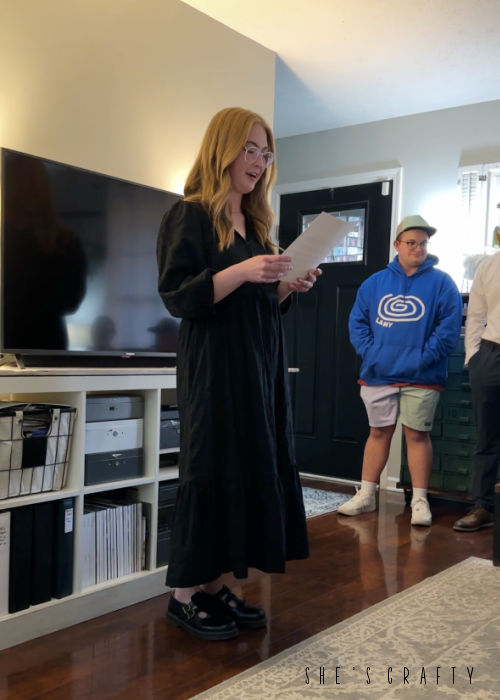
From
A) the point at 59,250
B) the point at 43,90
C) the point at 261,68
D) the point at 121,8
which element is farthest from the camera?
the point at 261,68

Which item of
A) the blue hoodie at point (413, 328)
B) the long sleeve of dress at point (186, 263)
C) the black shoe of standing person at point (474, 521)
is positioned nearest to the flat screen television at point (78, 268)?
the long sleeve of dress at point (186, 263)

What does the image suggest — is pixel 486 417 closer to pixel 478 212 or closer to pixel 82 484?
pixel 478 212

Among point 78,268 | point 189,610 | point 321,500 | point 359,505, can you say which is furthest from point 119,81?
point 321,500

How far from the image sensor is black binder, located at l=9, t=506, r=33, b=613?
6.01 ft

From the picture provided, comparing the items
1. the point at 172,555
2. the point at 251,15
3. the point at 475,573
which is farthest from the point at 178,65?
the point at 475,573

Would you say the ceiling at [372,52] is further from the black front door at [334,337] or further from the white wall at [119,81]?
the black front door at [334,337]

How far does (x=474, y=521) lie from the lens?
3.19 m

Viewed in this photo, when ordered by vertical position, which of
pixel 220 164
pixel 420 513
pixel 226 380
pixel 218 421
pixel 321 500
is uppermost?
pixel 220 164

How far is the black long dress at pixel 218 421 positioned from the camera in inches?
65.0

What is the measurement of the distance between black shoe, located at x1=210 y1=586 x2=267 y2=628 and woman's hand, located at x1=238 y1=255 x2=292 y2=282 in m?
0.90

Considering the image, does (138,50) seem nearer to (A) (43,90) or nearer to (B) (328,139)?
(A) (43,90)

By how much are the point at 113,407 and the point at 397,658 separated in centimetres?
111

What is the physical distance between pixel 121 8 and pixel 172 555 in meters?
2.11

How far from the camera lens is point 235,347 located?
1698 millimetres
